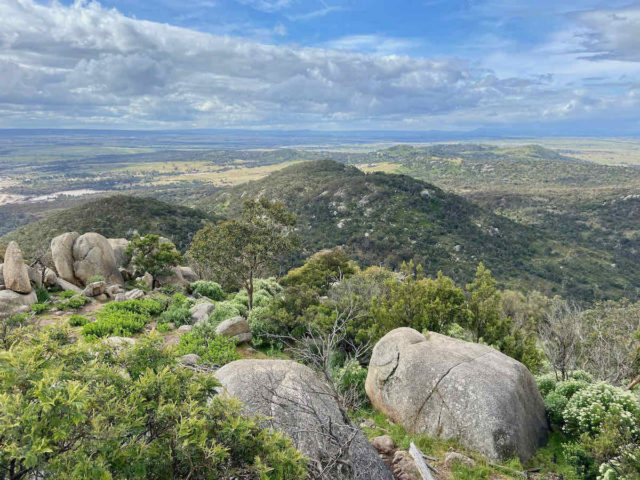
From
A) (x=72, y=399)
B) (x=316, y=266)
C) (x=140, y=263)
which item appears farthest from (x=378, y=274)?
(x=72, y=399)

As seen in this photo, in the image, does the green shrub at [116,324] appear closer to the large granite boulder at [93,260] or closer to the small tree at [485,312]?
the large granite boulder at [93,260]

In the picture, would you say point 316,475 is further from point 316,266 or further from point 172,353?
point 316,266

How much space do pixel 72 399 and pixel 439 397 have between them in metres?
9.49

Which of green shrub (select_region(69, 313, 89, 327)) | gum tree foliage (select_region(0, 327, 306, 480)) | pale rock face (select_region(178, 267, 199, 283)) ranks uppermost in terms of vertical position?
gum tree foliage (select_region(0, 327, 306, 480))

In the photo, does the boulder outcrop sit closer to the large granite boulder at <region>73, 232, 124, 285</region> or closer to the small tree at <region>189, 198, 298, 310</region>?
the large granite boulder at <region>73, 232, 124, 285</region>

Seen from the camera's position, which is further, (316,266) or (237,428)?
(316,266)

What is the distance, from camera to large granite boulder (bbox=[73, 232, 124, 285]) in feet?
80.2

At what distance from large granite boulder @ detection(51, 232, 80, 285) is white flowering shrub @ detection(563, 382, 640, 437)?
2737 cm

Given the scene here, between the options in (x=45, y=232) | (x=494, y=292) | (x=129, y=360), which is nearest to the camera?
(x=129, y=360)

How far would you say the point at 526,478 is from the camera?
875 cm

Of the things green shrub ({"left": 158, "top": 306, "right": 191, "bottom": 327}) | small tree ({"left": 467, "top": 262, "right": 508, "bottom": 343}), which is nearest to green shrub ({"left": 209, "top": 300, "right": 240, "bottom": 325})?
green shrub ({"left": 158, "top": 306, "right": 191, "bottom": 327})

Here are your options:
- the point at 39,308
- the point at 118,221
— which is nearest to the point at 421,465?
the point at 39,308

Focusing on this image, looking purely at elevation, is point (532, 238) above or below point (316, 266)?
below

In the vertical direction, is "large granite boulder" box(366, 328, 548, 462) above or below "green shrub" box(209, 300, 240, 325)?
above
